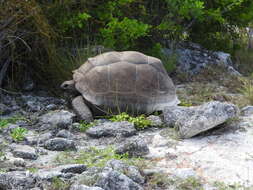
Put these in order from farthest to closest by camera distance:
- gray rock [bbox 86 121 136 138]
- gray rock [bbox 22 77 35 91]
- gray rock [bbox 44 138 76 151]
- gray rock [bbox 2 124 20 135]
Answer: gray rock [bbox 22 77 35 91] < gray rock [bbox 86 121 136 138] < gray rock [bbox 2 124 20 135] < gray rock [bbox 44 138 76 151]

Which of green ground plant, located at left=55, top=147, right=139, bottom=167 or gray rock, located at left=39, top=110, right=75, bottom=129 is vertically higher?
gray rock, located at left=39, top=110, right=75, bottom=129

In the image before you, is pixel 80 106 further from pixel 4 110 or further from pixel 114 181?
pixel 114 181

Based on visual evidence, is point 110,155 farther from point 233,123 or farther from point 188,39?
point 188,39

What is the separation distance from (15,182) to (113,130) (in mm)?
1893

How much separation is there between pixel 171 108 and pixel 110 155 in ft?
4.87

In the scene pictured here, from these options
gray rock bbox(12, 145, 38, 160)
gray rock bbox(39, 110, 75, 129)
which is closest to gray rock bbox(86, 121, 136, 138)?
gray rock bbox(39, 110, 75, 129)

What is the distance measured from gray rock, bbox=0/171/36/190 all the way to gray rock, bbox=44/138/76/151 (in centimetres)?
110

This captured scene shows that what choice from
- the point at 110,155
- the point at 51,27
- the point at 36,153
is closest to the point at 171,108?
the point at 110,155

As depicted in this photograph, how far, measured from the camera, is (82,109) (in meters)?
5.91

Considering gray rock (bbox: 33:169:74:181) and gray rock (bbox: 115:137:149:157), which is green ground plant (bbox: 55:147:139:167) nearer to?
gray rock (bbox: 115:137:149:157)

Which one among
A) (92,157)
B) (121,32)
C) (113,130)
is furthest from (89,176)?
(121,32)

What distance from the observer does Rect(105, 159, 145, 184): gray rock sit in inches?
149

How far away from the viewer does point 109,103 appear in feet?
19.6

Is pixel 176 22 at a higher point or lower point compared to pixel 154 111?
higher
